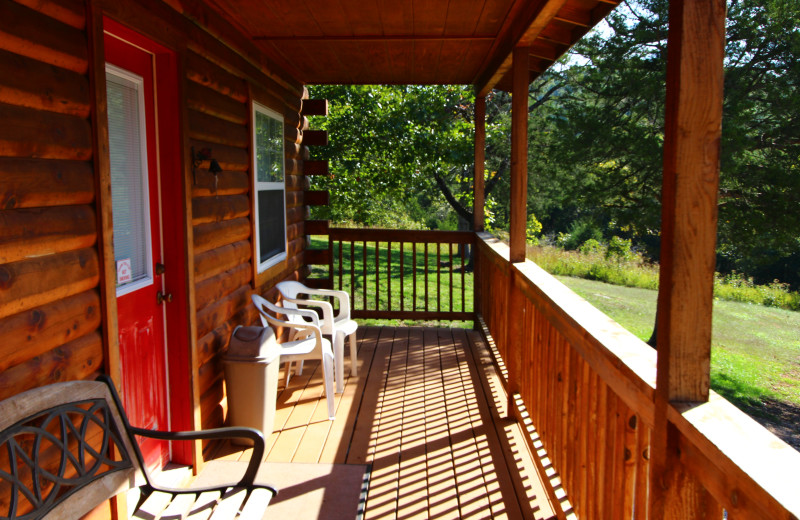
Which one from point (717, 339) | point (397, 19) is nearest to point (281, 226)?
point (397, 19)

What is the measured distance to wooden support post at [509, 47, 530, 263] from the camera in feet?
12.1

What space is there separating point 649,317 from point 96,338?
33.2 ft

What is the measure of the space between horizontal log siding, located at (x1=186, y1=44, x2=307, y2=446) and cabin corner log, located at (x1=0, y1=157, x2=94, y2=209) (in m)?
1.00

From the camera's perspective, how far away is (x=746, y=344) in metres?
8.70

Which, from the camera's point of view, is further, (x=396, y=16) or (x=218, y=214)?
(x=396, y=16)

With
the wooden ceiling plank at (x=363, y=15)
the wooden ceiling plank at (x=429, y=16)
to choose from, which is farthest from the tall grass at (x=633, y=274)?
the wooden ceiling plank at (x=363, y=15)

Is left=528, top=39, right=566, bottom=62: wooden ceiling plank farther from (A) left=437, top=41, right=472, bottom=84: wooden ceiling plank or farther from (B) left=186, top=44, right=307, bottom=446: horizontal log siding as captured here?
(B) left=186, top=44, right=307, bottom=446: horizontal log siding

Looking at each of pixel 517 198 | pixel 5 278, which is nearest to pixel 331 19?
pixel 517 198

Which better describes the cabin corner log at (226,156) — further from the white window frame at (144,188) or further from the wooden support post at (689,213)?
the wooden support post at (689,213)

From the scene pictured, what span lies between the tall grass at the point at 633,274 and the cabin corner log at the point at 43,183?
28.3 feet

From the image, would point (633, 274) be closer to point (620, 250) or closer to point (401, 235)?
point (620, 250)

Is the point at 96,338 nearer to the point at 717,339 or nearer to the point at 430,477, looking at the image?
the point at 430,477

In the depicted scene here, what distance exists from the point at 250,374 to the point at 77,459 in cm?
130

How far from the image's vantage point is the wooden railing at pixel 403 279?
20.4ft
